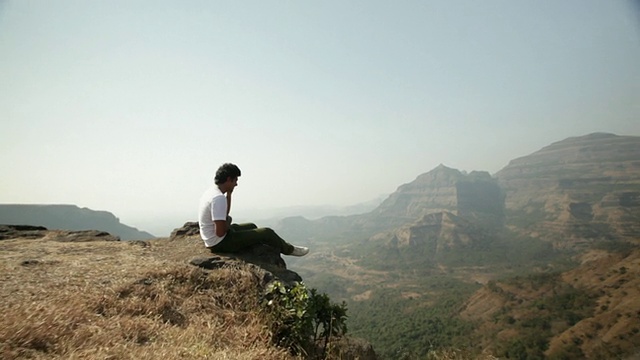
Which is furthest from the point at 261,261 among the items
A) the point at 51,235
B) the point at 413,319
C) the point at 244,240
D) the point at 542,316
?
the point at 413,319

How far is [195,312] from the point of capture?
4.99m

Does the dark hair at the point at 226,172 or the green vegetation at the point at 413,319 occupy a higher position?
the dark hair at the point at 226,172

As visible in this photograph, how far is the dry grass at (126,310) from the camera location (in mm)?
3270

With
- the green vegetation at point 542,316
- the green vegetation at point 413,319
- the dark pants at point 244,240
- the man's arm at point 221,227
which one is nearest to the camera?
the man's arm at point 221,227

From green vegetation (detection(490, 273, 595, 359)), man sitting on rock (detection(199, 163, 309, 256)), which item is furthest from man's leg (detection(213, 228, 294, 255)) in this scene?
green vegetation (detection(490, 273, 595, 359))

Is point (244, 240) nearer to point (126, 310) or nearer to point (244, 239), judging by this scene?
point (244, 239)

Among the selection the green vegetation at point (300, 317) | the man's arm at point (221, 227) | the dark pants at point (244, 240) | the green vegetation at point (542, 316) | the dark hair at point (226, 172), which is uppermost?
the dark hair at point (226, 172)

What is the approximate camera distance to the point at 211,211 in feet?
22.9

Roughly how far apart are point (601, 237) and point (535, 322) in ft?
524

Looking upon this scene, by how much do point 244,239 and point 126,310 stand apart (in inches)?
135

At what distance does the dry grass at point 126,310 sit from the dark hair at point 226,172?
82.7 inches

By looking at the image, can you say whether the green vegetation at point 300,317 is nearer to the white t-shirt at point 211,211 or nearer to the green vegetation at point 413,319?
the white t-shirt at point 211,211

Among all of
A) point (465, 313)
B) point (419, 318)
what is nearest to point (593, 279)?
point (465, 313)

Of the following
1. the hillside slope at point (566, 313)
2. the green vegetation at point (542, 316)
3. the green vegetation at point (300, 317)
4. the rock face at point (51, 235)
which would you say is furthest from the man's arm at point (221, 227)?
the green vegetation at point (542, 316)
